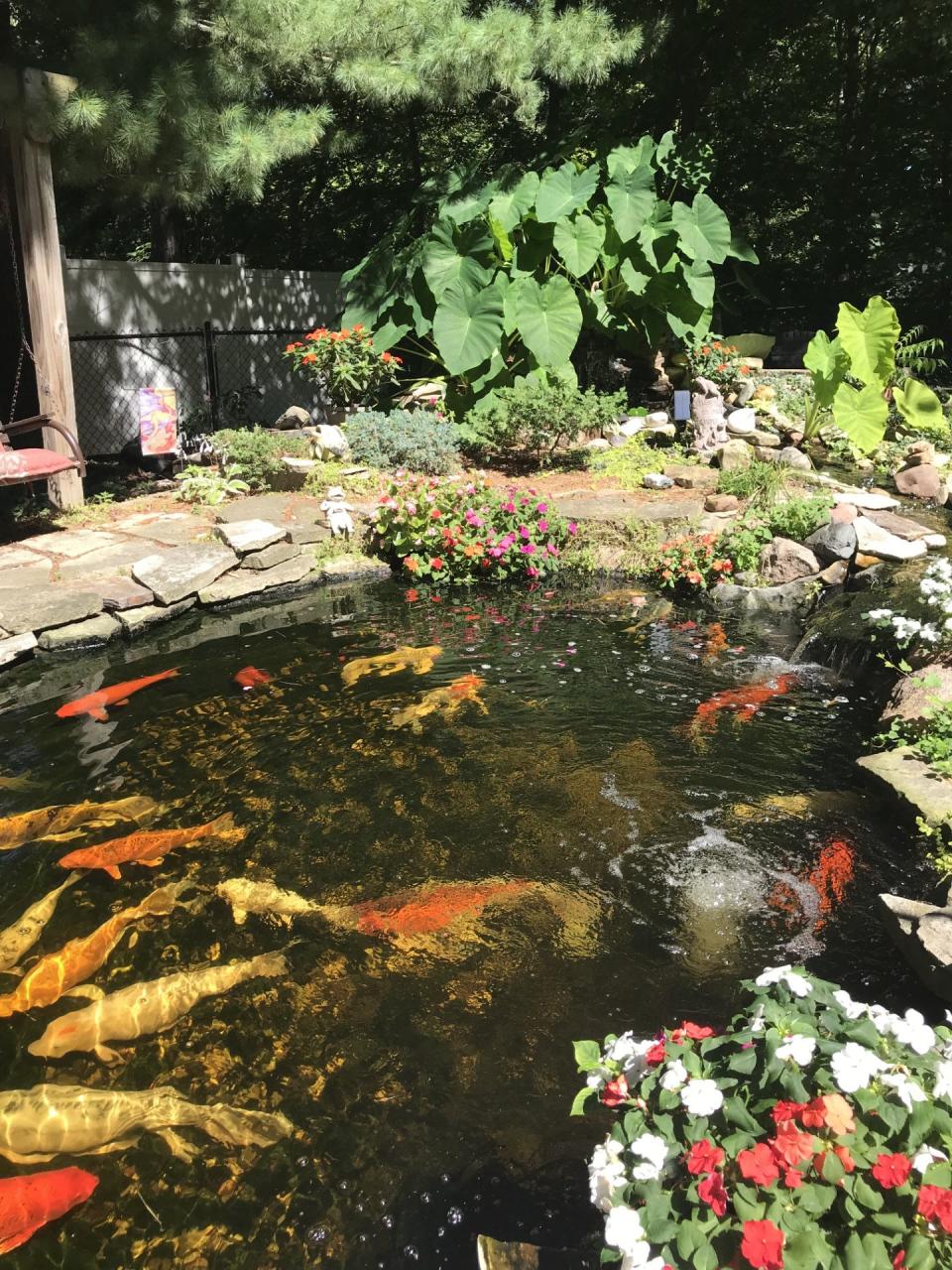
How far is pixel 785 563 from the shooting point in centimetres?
617

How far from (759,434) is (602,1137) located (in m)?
7.32

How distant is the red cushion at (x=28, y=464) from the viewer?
5.60 meters

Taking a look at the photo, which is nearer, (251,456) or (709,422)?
(251,456)

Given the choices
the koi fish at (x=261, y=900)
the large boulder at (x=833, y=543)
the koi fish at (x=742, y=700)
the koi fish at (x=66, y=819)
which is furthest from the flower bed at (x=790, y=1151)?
the large boulder at (x=833, y=543)

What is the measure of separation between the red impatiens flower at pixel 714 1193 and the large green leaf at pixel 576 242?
28.0 feet

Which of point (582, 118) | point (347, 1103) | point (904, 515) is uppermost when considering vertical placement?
point (582, 118)

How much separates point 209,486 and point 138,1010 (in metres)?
5.35

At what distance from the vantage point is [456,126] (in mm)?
13391

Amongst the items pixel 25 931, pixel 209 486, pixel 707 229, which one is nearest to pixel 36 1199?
pixel 25 931

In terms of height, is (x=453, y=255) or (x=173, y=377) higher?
(x=453, y=255)

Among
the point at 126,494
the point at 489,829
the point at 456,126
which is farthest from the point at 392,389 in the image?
the point at 489,829

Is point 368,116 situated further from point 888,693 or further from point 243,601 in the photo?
point 888,693

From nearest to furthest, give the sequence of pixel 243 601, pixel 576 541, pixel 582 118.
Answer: pixel 243 601 < pixel 576 541 < pixel 582 118

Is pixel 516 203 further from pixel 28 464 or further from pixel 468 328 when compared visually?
pixel 28 464
